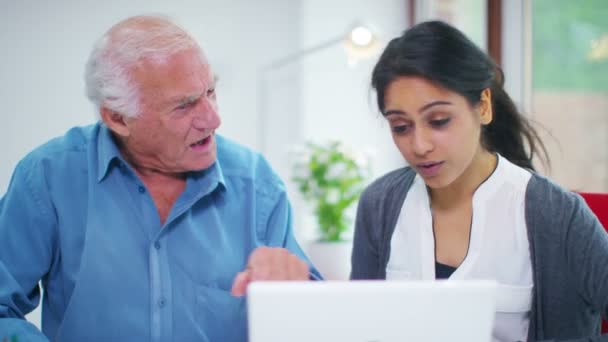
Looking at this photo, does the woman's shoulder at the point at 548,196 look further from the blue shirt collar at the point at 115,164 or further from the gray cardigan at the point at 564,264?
the blue shirt collar at the point at 115,164

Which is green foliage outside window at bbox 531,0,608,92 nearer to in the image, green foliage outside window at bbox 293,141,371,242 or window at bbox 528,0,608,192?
window at bbox 528,0,608,192

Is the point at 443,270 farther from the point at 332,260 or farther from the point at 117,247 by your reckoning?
the point at 332,260

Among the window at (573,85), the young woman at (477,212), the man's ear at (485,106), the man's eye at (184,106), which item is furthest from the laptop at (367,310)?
the window at (573,85)

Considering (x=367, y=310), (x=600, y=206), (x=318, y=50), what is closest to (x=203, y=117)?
(x=367, y=310)

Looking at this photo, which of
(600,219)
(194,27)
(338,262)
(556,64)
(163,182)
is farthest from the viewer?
(194,27)

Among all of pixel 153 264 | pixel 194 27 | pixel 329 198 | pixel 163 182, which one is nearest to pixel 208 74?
pixel 163 182

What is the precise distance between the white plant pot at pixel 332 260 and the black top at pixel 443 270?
1648 mm

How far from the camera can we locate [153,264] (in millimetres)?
1324

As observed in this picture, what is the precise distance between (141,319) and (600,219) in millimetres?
1005

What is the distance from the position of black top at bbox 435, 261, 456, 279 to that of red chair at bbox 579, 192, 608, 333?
0.33m

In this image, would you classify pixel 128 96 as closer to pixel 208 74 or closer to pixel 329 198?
pixel 208 74

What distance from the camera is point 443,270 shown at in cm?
130

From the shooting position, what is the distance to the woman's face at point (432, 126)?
3.88 feet

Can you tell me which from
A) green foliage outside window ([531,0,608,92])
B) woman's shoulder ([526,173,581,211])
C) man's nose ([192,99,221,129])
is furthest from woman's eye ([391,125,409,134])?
green foliage outside window ([531,0,608,92])
